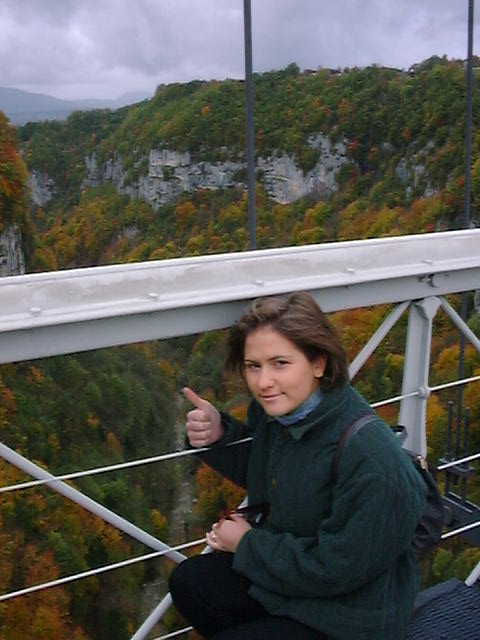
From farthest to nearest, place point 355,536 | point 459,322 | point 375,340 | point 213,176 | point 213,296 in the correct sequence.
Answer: point 213,176 < point 459,322 < point 375,340 < point 213,296 < point 355,536

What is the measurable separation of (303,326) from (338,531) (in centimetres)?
27

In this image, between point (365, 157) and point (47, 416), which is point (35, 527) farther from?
point (365, 157)

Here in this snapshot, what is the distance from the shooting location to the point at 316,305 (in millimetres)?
1116

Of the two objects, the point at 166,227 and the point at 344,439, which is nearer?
the point at 344,439

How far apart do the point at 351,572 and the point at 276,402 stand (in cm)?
24

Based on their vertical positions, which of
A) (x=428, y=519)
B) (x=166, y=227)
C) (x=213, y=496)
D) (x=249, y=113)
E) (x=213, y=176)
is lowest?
(x=213, y=496)

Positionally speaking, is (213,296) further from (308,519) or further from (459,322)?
(459,322)

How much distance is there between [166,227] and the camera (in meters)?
22.8

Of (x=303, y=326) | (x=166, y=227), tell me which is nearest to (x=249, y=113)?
(x=303, y=326)

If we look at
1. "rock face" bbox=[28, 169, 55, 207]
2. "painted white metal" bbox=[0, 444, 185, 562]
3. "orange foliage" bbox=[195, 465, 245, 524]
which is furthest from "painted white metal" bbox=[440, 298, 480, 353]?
"rock face" bbox=[28, 169, 55, 207]

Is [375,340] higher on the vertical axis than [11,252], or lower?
lower

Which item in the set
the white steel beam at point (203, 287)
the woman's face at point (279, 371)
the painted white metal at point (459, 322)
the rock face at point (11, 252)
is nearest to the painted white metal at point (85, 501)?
the white steel beam at point (203, 287)

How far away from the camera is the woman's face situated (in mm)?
1078

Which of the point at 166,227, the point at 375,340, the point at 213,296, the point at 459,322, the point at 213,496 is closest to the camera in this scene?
the point at 213,296
